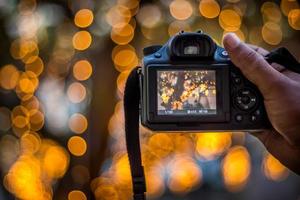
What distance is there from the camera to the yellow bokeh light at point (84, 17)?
366 centimetres

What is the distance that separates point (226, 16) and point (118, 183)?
39.4 inches

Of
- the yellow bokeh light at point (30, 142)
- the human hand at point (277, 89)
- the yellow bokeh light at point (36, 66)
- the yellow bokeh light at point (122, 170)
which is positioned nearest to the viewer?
the human hand at point (277, 89)

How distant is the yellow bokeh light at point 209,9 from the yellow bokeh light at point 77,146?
2.91 feet

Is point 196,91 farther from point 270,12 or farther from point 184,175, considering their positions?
point 270,12

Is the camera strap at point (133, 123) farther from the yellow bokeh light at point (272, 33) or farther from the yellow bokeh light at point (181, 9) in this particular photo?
the yellow bokeh light at point (272, 33)

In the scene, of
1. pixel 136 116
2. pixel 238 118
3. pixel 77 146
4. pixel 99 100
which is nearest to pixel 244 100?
pixel 238 118

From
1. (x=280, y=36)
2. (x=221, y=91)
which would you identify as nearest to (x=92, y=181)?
(x=280, y=36)

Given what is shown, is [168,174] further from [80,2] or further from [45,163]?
[80,2]

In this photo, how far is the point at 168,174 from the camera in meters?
3.68

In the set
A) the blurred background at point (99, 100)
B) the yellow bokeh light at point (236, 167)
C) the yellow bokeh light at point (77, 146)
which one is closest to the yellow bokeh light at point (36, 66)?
the blurred background at point (99, 100)

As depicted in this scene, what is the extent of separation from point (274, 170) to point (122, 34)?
1.05 metres

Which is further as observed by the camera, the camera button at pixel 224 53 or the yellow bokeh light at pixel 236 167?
the yellow bokeh light at pixel 236 167

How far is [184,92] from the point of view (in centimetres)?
118

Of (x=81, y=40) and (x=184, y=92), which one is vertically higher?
(x=81, y=40)
